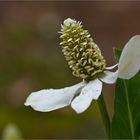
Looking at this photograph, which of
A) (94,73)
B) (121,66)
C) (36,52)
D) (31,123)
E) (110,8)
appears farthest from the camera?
(110,8)

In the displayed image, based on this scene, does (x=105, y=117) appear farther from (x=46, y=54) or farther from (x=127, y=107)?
(x=46, y=54)

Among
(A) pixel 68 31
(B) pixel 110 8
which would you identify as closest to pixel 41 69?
(B) pixel 110 8

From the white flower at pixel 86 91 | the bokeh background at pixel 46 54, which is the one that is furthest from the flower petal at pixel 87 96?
the bokeh background at pixel 46 54

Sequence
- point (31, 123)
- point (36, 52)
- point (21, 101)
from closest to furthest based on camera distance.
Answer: point (31, 123), point (21, 101), point (36, 52)

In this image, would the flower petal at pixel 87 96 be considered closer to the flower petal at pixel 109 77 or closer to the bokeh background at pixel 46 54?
the flower petal at pixel 109 77

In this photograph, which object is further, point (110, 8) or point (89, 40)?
point (110, 8)

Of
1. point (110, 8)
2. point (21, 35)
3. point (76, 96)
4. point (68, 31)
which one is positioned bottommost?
point (110, 8)

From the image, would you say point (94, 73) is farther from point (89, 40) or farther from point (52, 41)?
point (52, 41)
